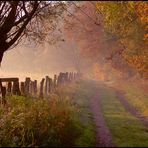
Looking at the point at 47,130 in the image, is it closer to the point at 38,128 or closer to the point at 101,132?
the point at 38,128

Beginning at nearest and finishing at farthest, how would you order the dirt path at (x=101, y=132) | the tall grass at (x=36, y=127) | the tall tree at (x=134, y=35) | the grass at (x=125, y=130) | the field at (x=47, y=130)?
the tall grass at (x=36, y=127), the field at (x=47, y=130), the dirt path at (x=101, y=132), the grass at (x=125, y=130), the tall tree at (x=134, y=35)

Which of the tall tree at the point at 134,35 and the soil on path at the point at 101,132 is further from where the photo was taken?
the tall tree at the point at 134,35

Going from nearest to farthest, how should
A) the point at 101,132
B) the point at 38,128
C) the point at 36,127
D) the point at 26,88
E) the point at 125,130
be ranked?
the point at 38,128 < the point at 36,127 < the point at 101,132 < the point at 125,130 < the point at 26,88

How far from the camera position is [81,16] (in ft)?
207

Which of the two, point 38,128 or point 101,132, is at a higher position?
point 38,128

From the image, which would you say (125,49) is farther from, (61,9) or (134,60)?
(61,9)

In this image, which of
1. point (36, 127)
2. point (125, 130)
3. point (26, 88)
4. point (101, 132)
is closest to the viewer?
point (36, 127)

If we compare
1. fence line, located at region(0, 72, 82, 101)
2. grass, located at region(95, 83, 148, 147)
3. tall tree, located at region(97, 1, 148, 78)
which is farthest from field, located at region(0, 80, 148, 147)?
tall tree, located at region(97, 1, 148, 78)

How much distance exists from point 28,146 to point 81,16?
5075cm

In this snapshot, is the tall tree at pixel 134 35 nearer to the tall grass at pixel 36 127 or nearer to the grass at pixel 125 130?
the grass at pixel 125 130

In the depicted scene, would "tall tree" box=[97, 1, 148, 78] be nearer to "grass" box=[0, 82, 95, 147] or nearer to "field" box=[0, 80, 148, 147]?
"field" box=[0, 80, 148, 147]

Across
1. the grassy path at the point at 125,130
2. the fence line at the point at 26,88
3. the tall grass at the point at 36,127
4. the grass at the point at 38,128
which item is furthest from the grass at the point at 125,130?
the fence line at the point at 26,88

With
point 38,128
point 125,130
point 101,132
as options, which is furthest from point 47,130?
point 125,130

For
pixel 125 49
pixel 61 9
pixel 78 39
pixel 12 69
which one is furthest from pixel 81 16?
pixel 12 69
